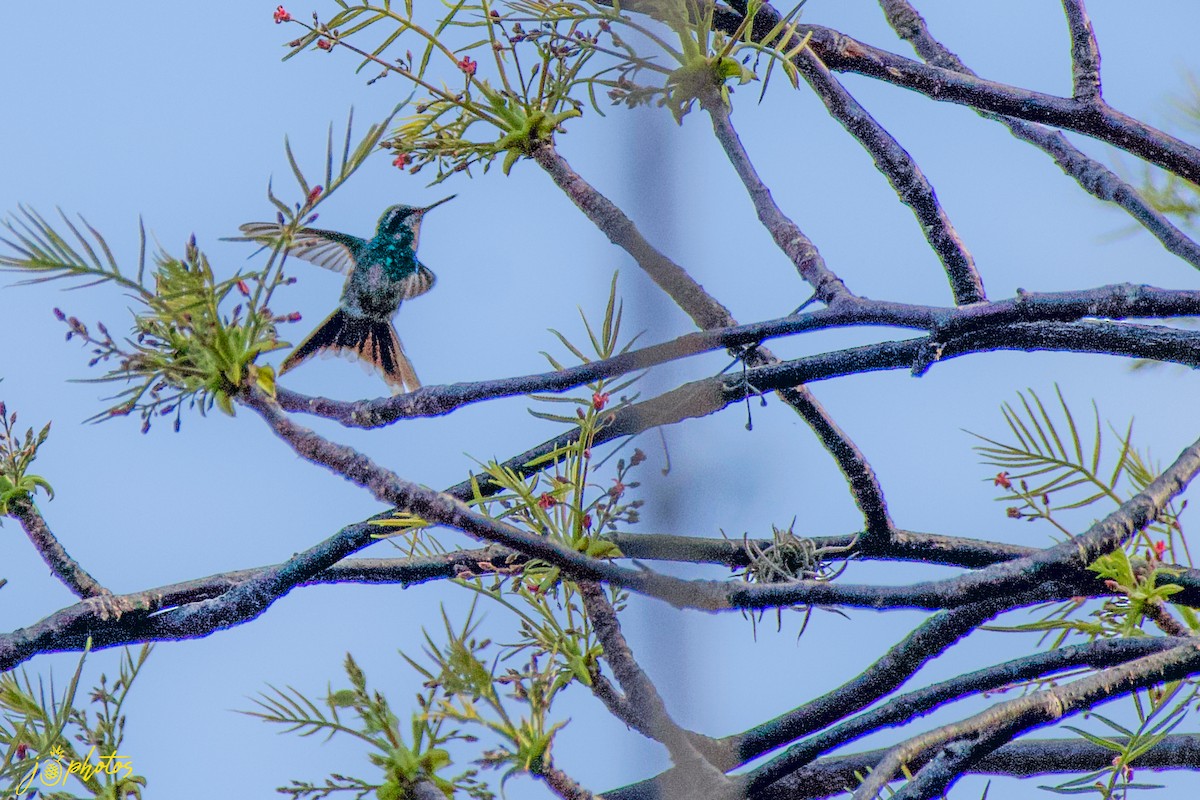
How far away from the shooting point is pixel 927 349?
45.8 inches

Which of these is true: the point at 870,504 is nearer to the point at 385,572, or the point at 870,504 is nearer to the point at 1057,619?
the point at 1057,619

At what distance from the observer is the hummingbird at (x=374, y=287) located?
3.44 metres

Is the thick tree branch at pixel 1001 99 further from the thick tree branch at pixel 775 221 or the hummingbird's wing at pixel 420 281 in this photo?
the hummingbird's wing at pixel 420 281

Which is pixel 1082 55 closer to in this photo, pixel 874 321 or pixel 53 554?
pixel 874 321

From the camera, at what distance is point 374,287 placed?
3.56 m

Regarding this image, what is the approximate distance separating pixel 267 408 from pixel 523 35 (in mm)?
769

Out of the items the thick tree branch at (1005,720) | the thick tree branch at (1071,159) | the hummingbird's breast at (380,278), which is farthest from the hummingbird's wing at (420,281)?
the thick tree branch at (1005,720)

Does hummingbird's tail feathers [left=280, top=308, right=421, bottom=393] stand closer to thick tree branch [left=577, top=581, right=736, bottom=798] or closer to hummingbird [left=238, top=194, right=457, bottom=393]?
hummingbird [left=238, top=194, right=457, bottom=393]

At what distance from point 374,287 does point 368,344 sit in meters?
0.19

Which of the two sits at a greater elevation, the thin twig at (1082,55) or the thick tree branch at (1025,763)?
the thin twig at (1082,55)

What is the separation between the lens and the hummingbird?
3.44 meters

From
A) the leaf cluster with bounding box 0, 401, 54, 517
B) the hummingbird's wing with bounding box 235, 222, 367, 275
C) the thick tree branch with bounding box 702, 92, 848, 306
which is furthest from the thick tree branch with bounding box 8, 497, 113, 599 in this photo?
the hummingbird's wing with bounding box 235, 222, 367, 275

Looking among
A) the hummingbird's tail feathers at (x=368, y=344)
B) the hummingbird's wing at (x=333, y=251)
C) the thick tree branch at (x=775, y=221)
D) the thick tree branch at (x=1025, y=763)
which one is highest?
the hummingbird's wing at (x=333, y=251)

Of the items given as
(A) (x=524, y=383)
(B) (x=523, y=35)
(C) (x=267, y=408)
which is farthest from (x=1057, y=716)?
(B) (x=523, y=35)
